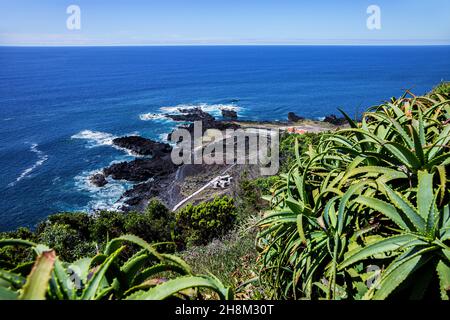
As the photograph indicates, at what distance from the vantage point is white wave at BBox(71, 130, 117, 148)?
44984 mm

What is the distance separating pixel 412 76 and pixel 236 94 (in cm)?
5855

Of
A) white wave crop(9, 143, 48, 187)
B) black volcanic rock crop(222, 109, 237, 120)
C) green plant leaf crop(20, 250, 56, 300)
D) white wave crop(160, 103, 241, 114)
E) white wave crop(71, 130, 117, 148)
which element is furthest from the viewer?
white wave crop(160, 103, 241, 114)

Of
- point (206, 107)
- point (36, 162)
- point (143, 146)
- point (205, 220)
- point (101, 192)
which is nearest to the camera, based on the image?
point (205, 220)

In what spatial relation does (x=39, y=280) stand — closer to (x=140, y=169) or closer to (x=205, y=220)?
(x=205, y=220)

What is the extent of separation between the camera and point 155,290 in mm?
1666

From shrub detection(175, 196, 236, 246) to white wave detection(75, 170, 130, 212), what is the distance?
11.4 m

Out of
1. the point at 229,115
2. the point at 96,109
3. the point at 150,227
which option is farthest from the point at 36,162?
the point at 96,109

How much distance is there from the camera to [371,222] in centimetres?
263

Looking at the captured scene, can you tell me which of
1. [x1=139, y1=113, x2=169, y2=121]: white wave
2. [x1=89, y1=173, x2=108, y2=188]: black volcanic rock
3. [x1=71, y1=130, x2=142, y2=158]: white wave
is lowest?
[x1=89, y1=173, x2=108, y2=188]: black volcanic rock

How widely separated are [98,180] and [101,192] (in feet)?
6.45

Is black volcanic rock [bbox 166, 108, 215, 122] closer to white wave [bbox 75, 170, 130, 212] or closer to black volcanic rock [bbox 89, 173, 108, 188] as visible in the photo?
white wave [bbox 75, 170, 130, 212]

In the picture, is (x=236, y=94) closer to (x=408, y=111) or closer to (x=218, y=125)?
(x=218, y=125)

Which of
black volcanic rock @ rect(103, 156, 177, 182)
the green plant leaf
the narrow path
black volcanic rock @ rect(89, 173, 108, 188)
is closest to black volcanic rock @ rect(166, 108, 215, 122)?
black volcanic rock @ rect(103, 156, 177, 182)

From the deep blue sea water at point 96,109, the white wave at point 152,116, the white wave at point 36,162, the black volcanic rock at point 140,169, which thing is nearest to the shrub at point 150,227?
the deep blue sea water at point 96,109
